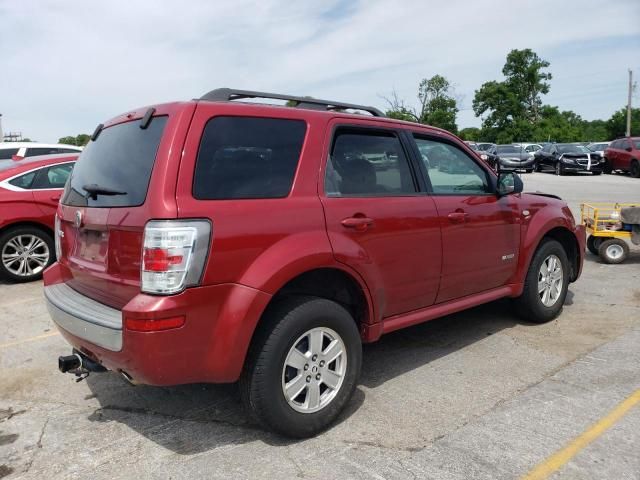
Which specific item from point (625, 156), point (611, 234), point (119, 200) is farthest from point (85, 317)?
point (625, 156)

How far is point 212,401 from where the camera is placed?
3629mm

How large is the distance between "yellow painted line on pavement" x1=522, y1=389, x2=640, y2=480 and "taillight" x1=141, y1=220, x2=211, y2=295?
6.28ft

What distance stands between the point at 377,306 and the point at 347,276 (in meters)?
0.33

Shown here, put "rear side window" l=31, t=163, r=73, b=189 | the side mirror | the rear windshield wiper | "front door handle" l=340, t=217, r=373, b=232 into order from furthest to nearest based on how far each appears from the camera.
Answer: "rear side window" l=31, t=163, r=73, b=189, the side mirror, "front door handle" l=340, t=217, r=373, b=232, the rear windshield wiper

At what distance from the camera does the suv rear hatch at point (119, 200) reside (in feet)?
8.95

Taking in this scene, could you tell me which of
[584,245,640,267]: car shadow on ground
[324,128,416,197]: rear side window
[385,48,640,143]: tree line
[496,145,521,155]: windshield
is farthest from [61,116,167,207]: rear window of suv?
[385,48,640,143]: tree line

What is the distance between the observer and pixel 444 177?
4.19 m

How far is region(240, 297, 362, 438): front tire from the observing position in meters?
2.90

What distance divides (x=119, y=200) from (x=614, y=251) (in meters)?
6.88

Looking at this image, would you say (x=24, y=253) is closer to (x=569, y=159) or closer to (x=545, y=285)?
(x=545, y=285)

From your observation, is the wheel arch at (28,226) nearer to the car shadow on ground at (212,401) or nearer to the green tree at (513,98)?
the car shadow on ground at (212,401)

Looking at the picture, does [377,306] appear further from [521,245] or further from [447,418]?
[521,245]

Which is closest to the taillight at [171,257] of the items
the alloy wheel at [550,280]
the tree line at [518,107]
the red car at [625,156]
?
the alloy wheel at [550,280]

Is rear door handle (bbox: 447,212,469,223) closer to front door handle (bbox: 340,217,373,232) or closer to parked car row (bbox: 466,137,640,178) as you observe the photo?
front door handle (bbox: 340,217,373,232)
